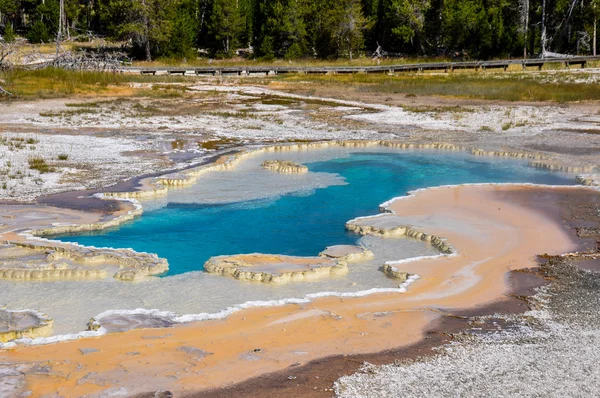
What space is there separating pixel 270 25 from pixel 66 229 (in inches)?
1586

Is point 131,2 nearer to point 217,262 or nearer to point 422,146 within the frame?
point 422,146

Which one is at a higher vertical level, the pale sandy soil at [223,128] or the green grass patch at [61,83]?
the green grass patch at [61,83]

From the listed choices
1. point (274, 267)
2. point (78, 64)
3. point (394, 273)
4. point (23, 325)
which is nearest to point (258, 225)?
point (274, 267)

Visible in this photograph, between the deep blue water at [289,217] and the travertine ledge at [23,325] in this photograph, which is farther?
the deep blue water at [289,217]

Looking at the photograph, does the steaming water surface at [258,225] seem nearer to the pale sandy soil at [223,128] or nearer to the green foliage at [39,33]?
the pale sandy soil at [223,128]

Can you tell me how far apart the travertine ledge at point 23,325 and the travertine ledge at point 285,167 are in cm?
740

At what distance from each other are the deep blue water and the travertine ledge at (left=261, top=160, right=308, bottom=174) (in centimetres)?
51

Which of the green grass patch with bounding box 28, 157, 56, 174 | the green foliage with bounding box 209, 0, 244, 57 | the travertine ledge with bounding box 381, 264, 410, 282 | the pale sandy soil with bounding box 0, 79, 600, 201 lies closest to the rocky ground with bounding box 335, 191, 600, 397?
the travertine ledge with bounding box 381, 264, 410, 282

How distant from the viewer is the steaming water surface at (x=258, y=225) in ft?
20.9

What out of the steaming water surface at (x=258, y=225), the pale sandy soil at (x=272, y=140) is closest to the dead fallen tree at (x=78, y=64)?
the pale sandy soil at (x=272, y=140)

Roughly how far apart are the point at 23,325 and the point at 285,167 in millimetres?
7749

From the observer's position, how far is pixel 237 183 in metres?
11.8

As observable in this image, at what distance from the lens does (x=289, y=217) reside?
32.4 ft

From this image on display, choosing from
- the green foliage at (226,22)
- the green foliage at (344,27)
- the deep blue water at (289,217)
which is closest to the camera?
the deep blue water at (289,217)
